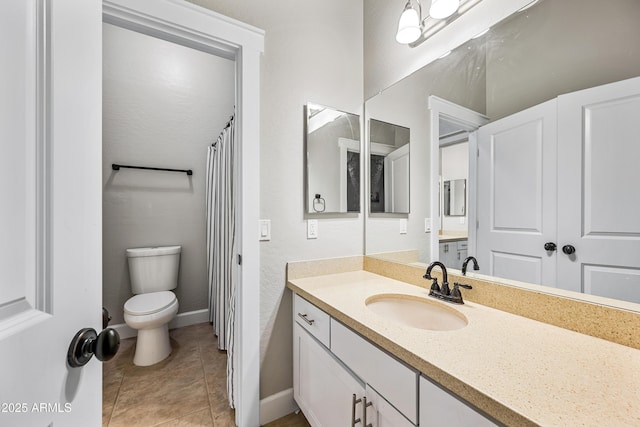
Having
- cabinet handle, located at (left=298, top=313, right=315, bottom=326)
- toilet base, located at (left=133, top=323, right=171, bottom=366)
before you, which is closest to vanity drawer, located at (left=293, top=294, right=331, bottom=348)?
cabinet handle, located at (left=298, top=313, right=315, bottom=326)

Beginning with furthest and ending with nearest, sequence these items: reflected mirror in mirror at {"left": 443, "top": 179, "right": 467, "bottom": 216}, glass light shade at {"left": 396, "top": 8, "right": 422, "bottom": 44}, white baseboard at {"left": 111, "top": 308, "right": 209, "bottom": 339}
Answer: white baseboard at {"left": 111, "top": 308, "right": 209, "bottom": 339}
glass light shade at {"left": 396, "top": 8, "right": 422, "bottom": 44}
reflected mirror in mirror at {"left": 443, "top": 179, "right": 467, "bottom": 216}

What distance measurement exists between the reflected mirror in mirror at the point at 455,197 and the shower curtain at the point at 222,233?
1237 mm

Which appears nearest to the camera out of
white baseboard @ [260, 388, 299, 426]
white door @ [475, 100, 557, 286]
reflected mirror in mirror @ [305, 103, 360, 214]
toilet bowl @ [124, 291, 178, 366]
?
white door @ [475, 100, 557, 286]

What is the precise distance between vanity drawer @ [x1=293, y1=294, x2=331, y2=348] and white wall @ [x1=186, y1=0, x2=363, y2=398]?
0.37ft

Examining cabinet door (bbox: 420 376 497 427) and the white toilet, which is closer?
cabinet door (bbox: 420 376 497 427)

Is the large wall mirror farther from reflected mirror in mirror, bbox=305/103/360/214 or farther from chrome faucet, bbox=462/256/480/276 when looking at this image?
reflected mirror in mirror, bbox=305/103/360/214

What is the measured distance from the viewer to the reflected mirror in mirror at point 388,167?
5.19ft

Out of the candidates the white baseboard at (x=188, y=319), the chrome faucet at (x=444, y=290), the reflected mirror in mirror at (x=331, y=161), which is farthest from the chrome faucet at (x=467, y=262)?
the white baseboard at (x=188, y=319)

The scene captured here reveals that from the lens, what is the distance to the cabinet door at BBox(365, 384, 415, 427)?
771mm

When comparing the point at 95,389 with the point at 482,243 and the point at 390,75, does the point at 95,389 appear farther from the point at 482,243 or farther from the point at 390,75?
the point at 390,75

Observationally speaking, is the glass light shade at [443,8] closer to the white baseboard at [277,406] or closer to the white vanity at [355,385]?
the white vanity at [355,385]

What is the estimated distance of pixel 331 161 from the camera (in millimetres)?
1630

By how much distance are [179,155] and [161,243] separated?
875 millimetres

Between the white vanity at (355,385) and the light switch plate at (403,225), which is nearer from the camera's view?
the white vanity at (355,385)
